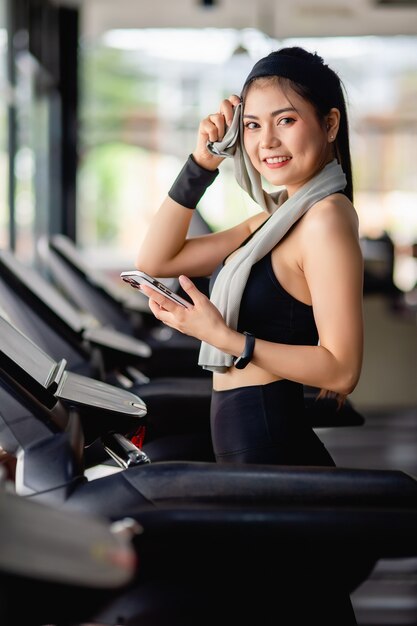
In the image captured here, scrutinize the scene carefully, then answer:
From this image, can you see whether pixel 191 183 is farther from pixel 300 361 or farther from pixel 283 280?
pixel 300 361

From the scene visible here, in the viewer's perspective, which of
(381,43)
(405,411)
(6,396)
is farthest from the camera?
(381,43)

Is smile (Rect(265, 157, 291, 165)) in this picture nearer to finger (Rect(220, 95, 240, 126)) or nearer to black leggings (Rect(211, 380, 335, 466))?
finger (Rect(220, 95, 240, 126))

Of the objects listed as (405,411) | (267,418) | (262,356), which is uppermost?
(262,356)

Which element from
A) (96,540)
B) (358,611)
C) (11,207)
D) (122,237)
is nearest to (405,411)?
(11,207)

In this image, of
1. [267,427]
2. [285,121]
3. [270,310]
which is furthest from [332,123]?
[267,427]

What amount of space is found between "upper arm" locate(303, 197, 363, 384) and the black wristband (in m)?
0.26

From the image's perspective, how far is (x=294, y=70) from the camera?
142cm

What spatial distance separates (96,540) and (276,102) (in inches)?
32.4

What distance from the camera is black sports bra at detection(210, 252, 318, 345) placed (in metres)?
1.42

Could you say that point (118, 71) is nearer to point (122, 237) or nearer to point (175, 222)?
point (122, 237)

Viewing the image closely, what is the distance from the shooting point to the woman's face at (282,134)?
141 centimetres

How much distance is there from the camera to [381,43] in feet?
29.1

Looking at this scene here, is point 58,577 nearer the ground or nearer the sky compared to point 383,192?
nearer the sky

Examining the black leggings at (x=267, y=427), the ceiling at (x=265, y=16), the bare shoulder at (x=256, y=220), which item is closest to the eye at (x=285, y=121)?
the bare shoulder at (x=256, y=220)
